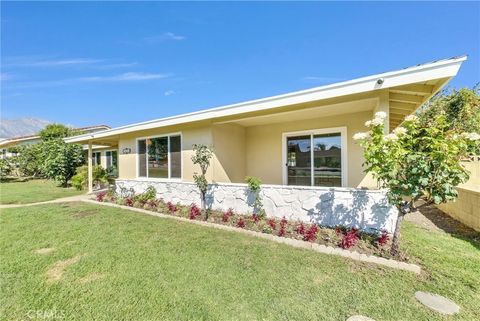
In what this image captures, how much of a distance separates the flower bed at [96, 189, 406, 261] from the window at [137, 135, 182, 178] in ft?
4.51

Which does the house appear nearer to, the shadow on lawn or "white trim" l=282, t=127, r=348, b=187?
"white trim" l=282, t=127, r=348, b=187

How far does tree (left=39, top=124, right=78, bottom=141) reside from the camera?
74.6 feet

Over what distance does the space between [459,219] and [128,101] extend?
24011mm

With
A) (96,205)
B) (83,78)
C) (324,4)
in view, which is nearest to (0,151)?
(83,78)

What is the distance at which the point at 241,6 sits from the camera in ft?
31.3

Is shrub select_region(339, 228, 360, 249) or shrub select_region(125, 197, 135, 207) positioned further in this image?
shrub select_region(125, 197, 135, 207)

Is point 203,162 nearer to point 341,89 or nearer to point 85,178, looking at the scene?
point 341,89

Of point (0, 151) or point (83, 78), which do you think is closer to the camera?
point (83, 78)

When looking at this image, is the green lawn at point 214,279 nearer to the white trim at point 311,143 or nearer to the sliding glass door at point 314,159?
the white trim at point 311,143

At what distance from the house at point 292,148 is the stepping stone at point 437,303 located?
201cm

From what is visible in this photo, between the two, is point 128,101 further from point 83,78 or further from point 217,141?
point 217,141

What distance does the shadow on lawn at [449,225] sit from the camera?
17.2 feet

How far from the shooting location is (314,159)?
757 centimetres

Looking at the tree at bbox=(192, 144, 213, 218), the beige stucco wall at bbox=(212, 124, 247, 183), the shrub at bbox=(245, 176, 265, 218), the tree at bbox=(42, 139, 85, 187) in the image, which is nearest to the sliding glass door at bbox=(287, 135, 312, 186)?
the beige stucco wall at bbox=(212, 124, 247, 183)
